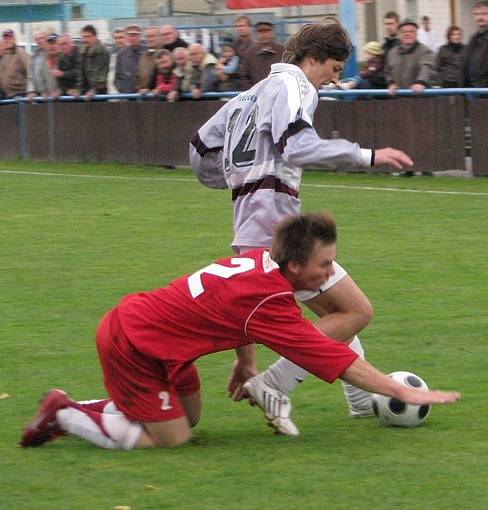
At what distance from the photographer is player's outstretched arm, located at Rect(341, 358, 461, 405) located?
5230mm

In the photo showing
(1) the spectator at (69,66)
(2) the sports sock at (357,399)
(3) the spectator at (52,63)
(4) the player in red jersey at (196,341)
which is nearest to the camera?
(4) the player in red jersey at (196,341)

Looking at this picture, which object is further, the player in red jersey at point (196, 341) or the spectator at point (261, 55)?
the spectator at point (261, 55)

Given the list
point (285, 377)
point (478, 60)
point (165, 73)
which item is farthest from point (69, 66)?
point (285, 377)

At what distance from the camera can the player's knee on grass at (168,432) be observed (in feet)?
18.7

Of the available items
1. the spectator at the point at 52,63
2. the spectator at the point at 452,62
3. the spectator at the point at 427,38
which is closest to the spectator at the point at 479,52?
the spectator at the point at 452,62

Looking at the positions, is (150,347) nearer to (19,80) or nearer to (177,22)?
(19,80)

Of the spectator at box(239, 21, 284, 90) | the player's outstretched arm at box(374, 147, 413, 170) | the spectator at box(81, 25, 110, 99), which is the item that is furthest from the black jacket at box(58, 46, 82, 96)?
the player's outstretched arm at box(374, 147, 413, 170)

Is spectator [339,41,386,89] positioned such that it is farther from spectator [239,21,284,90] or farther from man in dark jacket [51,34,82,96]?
man in dark jacket [51,34,82,96]

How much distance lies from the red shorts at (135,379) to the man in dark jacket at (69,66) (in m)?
15.9

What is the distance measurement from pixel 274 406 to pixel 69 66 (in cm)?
→ 1615

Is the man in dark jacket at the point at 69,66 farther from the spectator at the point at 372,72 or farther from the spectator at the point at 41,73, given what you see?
the spectator at the point at 372,72

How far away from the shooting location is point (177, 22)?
34000 mm

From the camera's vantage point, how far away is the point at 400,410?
19.6 ft

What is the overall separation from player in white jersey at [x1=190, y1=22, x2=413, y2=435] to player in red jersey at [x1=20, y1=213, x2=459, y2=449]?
0.98ft
